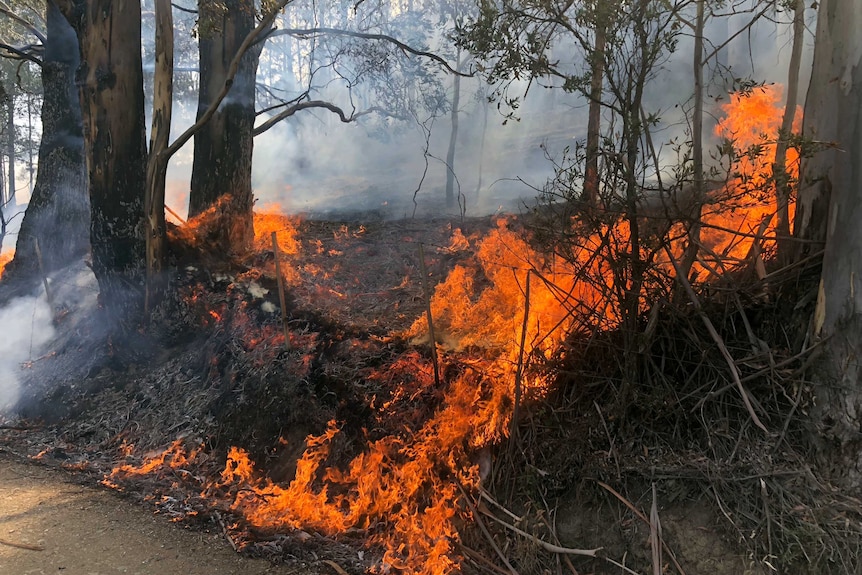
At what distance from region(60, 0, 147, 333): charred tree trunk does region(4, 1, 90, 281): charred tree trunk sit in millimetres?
2658

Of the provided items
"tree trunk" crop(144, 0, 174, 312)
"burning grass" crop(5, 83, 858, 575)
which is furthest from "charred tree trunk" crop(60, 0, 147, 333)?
"burning grass" crop(5, 83, 858, 575)

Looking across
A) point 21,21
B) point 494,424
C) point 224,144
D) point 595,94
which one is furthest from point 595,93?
point 21,21

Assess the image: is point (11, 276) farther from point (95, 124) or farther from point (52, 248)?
point (95, 124)

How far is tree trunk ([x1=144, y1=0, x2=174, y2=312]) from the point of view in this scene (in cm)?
710

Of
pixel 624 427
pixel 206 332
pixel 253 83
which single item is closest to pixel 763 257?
pixel 624 427

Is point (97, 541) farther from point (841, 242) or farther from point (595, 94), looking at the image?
point (841, 242)

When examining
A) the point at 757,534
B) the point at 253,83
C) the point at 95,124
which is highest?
the point at 253,83

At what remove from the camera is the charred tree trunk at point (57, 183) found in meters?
9.47

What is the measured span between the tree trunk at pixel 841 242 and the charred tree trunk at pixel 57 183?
10.3 m

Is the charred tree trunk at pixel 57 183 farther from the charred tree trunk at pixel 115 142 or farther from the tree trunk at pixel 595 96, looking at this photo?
the tree trunk at pixel 595 96

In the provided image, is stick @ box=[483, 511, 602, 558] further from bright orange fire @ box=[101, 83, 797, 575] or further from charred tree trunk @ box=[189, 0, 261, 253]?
charred tree trunk @ box=[189, 0, 261, 253]

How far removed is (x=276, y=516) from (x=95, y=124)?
548 centimetres

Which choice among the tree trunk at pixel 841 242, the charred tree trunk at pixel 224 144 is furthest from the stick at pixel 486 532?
the charred tree trunk at pixel 224 144

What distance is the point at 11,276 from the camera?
31.1 feet
